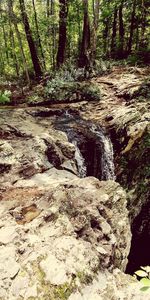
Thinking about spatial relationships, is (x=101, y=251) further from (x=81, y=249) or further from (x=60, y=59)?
(x=60, y=59)

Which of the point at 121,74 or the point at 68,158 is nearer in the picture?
the point at 68,158

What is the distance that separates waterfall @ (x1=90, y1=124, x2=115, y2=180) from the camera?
8.77m

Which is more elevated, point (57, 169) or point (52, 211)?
point (52, 211)

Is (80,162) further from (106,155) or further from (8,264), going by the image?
(8,264)

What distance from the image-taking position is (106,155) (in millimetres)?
8969

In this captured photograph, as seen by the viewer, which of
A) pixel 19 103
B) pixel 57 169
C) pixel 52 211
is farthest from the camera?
pixel 19 103

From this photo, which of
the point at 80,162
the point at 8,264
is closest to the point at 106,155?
the point at 80,162

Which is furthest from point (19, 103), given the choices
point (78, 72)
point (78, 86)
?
point (78, 72)

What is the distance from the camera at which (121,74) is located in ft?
47.2

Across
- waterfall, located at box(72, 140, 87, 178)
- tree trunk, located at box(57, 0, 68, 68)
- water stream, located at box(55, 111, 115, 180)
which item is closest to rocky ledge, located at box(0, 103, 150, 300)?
waterfall, located at box(72, 140, 87, 178)

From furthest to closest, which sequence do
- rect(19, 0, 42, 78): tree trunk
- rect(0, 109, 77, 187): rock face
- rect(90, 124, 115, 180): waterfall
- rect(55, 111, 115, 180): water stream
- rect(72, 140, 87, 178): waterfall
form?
rect(19, 0, 42, 78): tree trunk, rect(90, 124, 115, 180): waterfall, rect(55, 111, 115, 180): water stream, rect(72, 140, 87, 178): waterfall, rect(0, 109, 77, 187): rock face

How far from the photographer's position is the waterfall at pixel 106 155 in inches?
345

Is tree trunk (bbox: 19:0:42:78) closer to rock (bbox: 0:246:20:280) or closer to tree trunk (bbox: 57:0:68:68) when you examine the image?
tree trunk (bbox: 57:0:68:68)

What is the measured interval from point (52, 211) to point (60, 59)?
521 inches
